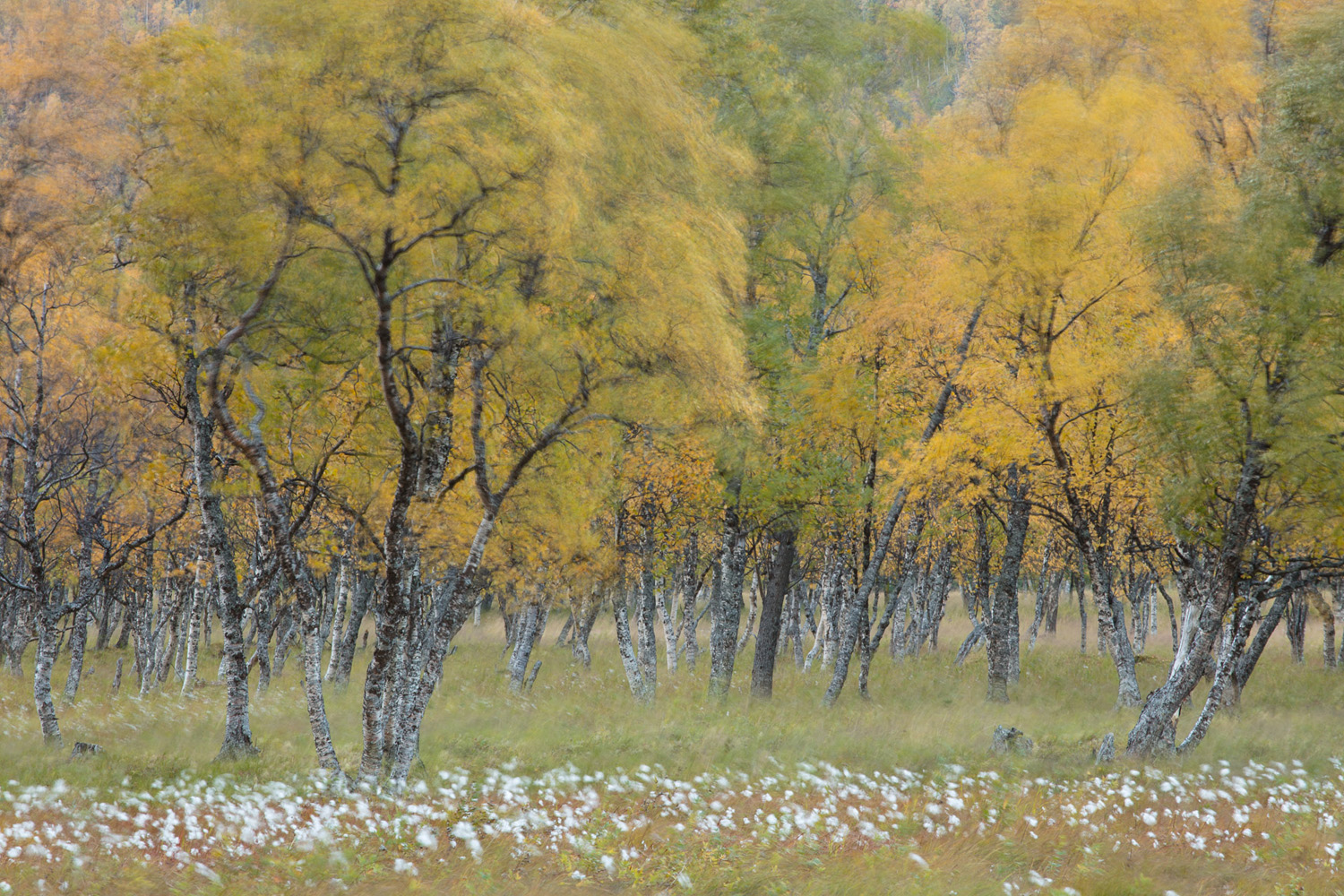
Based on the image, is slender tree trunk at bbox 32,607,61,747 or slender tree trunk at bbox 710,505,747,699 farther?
slender tree trunk at bbox 710,505,747,699

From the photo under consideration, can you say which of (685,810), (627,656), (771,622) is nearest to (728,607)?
(771,622)

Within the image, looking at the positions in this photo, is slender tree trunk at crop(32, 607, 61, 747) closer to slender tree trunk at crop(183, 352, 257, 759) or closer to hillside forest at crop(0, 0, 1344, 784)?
hillside forest at crop(0, 0, 1344, 784)

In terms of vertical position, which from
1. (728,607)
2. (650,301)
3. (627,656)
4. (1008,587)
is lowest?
(627,656)

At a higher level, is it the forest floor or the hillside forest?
the hillside forest

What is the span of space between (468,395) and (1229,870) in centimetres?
1170

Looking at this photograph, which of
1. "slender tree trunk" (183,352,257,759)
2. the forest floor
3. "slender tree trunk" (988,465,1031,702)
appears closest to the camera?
the forest floor

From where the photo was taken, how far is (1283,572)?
1331 cm

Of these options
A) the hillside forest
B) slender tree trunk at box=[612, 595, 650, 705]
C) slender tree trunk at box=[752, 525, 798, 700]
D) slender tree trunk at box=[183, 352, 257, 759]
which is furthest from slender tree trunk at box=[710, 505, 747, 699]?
slender tree trunk at box=[183, 352, 257, 759]

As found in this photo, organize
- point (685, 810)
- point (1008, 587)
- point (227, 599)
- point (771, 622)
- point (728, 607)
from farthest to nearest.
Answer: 1. point (1008, 587)
2. point (771, 622)
3. point (728, 607)
4. point (227, 599)
5. point (685, 810)

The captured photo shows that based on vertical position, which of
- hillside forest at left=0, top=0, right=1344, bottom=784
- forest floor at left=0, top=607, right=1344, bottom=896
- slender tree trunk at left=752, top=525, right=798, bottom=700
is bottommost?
forest floor at left=0, top=607, right=1344, bottom=896

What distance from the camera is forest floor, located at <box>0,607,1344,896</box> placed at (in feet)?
27.6

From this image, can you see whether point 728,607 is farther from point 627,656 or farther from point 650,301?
point 650,301

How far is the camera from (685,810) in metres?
10.5

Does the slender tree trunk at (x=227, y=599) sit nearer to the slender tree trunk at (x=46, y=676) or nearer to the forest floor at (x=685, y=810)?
the forest floor at (x=685, y=810)
